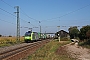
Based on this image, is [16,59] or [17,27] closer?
[16,59]

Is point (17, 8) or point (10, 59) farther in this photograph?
point (17, 8)

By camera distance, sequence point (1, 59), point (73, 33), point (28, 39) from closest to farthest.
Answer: point (1, 59)
point (28, 39)
point (73, 33)

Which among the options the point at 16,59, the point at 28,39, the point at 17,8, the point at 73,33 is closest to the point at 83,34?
the point at 28,39

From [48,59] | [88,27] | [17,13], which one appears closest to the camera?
[48,59]

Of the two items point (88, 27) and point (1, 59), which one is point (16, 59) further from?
point (88, 27)

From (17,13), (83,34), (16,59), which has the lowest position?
(16,59)

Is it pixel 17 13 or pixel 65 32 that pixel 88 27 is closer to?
pixel 17 13

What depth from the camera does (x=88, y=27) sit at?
218 feet

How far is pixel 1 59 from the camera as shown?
19578 millimetres

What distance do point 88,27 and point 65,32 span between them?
53711 millimetres

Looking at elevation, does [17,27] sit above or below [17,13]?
below

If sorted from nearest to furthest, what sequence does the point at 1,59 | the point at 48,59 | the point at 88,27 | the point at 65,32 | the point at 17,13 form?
1. the point at 48,59
2. the point at 1,59
3. the point at 17,13
4. the point at 88,27
5. the point at 65,32

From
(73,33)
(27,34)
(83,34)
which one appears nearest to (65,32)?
(73,33)

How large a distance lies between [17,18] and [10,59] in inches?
1363
